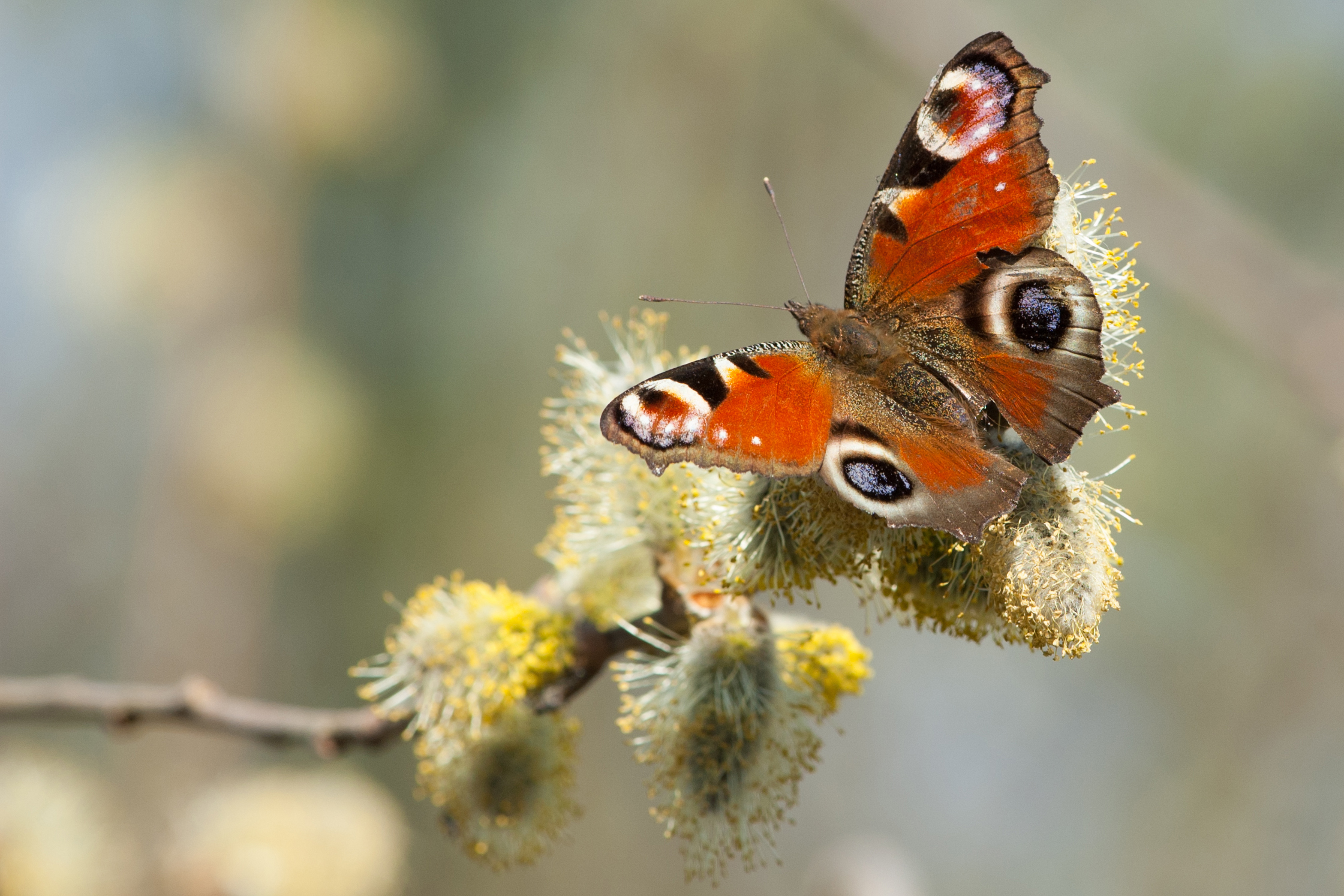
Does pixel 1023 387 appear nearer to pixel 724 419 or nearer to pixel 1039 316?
pixel 1039 316

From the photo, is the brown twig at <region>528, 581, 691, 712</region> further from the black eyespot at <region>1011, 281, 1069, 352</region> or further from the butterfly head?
the black eyespot at <region>1011, 281, 1069, 352</region>

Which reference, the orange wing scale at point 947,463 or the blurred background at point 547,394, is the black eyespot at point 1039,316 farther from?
the blurred background at point 547,394

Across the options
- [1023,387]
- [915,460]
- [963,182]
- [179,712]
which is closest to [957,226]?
[963,182]

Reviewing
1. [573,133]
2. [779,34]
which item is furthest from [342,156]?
[779,34]

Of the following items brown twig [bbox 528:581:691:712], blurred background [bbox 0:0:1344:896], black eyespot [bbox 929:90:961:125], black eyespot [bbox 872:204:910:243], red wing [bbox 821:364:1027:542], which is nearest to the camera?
A: red wing [bbox 821:364:1027:542]

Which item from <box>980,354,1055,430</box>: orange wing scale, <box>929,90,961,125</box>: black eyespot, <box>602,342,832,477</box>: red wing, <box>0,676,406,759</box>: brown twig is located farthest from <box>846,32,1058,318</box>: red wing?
<box>0,676,406,759</box>: brown twig

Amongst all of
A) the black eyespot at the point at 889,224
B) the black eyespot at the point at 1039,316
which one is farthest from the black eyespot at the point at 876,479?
the black eyespot at the point at 889,224

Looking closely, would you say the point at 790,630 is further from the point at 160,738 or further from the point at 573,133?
the point at 573,133
